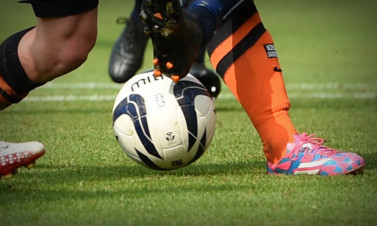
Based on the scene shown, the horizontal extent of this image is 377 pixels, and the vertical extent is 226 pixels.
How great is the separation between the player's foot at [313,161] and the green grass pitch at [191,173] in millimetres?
65

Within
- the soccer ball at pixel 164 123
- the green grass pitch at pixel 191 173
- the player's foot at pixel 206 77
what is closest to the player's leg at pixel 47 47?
the soccer ball at pixel 164 123

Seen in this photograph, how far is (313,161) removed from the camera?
4328 millimetres

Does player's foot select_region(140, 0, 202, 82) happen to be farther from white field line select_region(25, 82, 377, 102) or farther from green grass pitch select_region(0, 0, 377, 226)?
white field line select_region(25, 82, 377, 102)

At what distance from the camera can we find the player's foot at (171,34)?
3.69 metres

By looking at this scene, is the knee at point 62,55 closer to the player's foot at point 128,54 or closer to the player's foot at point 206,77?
the player's foot at point 206,77

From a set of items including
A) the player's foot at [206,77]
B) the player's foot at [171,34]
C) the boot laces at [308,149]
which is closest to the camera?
the player's foot at [171,34]

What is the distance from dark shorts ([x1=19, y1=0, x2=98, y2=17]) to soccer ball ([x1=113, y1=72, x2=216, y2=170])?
1.94ft

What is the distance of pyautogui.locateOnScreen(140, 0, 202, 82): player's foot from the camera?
12.1 feet

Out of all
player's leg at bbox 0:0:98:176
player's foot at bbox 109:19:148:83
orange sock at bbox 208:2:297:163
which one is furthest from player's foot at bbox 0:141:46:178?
player's foot at bbox 109:19:148:83

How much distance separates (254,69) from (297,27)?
488 inches

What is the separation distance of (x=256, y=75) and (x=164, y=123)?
678 mm

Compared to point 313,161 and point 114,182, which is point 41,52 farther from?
point 313,161

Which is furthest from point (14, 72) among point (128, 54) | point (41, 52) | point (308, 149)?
point (128, 54)

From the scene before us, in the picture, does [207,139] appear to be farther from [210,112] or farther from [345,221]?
[345,221]
